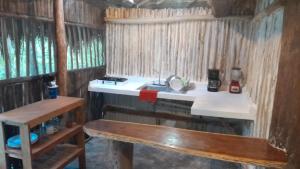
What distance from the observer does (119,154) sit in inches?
81.3

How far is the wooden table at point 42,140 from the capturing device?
1.75 m

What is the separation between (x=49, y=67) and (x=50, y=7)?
2.33 feet

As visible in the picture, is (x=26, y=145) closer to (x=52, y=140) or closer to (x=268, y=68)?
(x=52, y=140)

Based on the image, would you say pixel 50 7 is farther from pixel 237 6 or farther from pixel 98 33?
pixel 237 6

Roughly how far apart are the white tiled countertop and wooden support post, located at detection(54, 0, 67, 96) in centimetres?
65

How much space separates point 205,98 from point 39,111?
190 cm

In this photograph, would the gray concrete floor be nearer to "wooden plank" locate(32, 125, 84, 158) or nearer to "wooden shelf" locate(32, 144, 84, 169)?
"wooden shelf" locate(32, 144, 84, 169)

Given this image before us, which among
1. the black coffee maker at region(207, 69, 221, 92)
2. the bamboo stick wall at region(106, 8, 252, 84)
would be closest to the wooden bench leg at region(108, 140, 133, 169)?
the black coffee maker at region(207, 69, 221, 92)

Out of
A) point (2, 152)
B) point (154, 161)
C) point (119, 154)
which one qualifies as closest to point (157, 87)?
point (154, 161)

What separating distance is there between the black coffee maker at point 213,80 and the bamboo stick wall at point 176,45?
179mm

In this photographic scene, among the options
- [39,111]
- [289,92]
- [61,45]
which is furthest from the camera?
[61,45]

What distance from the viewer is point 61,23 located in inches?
102

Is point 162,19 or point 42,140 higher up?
point 162,19

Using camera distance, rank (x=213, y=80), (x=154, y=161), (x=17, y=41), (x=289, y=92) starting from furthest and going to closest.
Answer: (x=213, y=80), (x=154, y=161), (x=17, y=41), (x=289, y=92)
